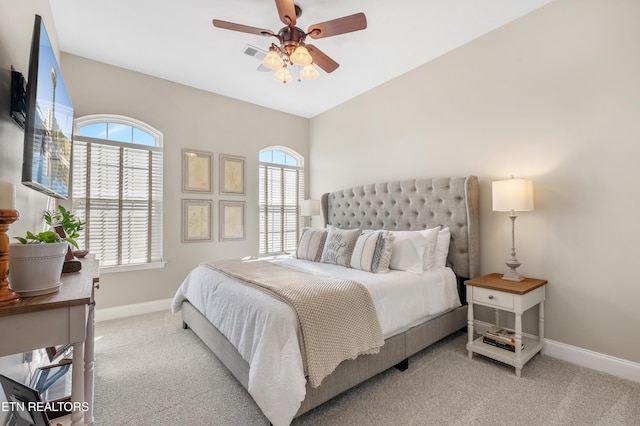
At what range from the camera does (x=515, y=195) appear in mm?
2416

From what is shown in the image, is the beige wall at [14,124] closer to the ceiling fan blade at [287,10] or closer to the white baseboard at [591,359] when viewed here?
the ceiling fan blade at [287,10]

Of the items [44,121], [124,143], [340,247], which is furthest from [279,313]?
[124,143]

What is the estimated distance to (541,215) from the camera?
2.59m

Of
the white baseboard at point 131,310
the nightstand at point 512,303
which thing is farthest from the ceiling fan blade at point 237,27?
the white baseboard at point 131,310

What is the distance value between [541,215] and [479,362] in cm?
140

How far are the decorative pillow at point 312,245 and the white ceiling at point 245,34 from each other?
6.74 feet

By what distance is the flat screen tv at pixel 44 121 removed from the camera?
1.38 meters

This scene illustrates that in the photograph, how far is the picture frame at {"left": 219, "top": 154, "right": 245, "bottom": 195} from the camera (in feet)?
14.3

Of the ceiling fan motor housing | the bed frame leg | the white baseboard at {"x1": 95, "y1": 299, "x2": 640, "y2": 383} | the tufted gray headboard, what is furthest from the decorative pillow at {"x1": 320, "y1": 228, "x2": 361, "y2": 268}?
the ceiling fan motor housing

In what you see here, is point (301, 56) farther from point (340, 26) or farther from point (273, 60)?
point (340, 26)

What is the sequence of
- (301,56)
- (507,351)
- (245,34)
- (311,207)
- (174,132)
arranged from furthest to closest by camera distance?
(311,207) < (174,132) < (245,34) < (507,351) < (301,56)

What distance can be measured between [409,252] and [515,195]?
1.00 m

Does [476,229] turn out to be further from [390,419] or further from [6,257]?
[6,257]

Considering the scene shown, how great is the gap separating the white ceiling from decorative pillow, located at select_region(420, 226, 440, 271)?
6.54ft
